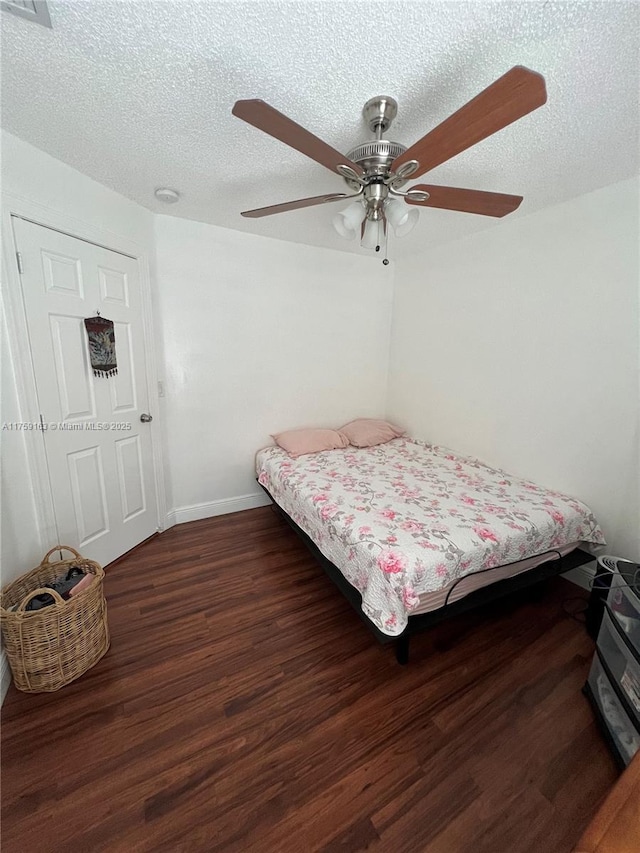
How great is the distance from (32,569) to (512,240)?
368 centimetres

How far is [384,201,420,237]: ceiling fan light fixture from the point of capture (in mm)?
1453

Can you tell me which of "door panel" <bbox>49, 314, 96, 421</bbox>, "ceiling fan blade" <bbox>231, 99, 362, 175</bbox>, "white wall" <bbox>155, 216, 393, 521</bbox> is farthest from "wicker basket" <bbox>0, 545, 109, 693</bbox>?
"ceiling fan blade" <bbox>231, 99, 362, 175</bbox>

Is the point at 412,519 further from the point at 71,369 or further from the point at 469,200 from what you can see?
the point at 71,369

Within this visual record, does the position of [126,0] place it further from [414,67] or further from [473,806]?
[473,806]

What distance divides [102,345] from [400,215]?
1916 mm

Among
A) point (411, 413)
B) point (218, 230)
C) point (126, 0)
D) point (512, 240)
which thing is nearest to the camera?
point (126, 0)

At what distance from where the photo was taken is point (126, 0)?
98 centimetres

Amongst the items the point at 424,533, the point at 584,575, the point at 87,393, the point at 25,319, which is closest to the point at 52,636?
the point at 87,393

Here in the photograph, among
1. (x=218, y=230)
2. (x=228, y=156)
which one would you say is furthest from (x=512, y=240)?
(x=218, y=230)

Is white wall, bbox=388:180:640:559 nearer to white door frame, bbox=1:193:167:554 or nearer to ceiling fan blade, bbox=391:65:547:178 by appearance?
ceiling fan blade, bbox=391:65:547:178

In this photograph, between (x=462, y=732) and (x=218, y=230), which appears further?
(x=218, y=230)

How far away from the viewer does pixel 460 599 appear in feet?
5.26

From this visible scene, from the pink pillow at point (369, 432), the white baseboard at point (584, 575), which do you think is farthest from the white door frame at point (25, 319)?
the white baseboard at point (584, 575)

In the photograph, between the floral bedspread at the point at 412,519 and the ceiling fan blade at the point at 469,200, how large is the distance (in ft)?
5.06
